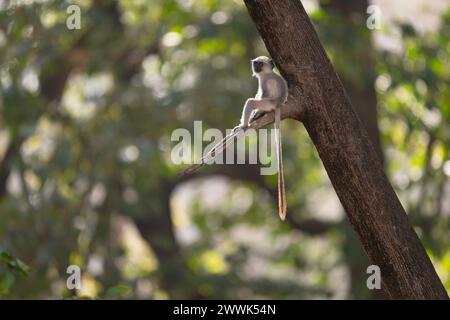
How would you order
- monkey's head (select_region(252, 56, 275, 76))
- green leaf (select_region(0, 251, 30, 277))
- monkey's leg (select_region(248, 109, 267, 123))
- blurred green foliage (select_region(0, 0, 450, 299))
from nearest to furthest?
green leaf (select_region(0, 251, 30, 277)), monkey's leg (select_region(248, 109, 267, 123)), monkey's head (select_region(252, 56, 275, 76)), blurred green foliage (select_region(0, 0, 450, 299))

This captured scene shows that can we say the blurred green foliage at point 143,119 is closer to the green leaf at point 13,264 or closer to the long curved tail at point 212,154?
the green leaf at point 13,264

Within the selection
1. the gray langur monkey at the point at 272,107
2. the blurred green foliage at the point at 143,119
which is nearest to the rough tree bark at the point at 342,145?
the gray langur monkey at the point at 272,107

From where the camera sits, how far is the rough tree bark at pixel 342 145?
9.91ft

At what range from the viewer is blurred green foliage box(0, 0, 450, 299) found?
19.4ft

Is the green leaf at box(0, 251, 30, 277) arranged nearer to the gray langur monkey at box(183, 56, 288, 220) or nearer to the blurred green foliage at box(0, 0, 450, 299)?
the gray langur monkey at box(183, 56, 288, 220)

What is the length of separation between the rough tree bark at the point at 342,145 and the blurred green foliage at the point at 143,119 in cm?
264

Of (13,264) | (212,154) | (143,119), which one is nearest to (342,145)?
(212,154)

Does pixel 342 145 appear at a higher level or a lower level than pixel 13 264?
higher

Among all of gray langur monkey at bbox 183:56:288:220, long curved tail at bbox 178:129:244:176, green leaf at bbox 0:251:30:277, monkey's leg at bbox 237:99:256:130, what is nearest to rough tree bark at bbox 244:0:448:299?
gray langur monkey at bbox 183:56:288:220

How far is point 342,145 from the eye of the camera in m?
3.05

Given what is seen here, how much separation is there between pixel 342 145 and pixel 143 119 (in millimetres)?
3372

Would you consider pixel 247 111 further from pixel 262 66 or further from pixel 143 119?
pixel 143 119

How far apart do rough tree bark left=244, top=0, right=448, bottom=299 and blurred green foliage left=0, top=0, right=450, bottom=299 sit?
2636mm
